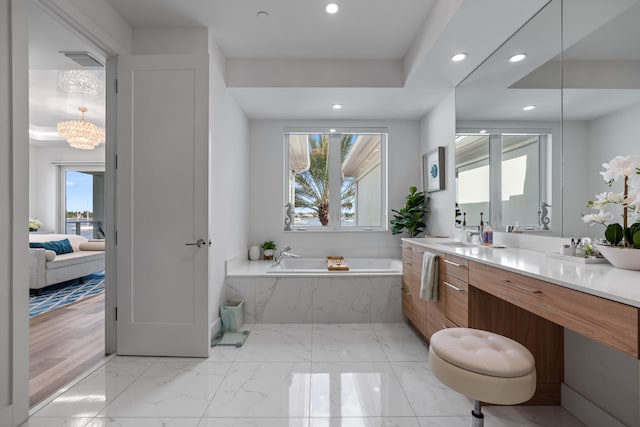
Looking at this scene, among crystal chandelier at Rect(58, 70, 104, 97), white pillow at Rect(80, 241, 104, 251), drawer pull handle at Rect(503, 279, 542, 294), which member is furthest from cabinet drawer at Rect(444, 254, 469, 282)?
white pillow at Rect(80, 241, 104, 251)

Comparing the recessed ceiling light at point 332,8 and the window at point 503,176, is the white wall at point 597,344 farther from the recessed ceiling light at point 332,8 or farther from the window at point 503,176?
the recessed ceiling light at point 332,8

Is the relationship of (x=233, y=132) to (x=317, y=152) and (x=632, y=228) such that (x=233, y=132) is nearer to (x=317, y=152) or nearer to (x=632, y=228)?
(x=317, y=152)

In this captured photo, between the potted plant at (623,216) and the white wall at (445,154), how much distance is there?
5.47 ft

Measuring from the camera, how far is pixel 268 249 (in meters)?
4.04

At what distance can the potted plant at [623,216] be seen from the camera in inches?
52.6

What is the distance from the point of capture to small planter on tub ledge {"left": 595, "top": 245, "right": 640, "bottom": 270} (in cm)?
131

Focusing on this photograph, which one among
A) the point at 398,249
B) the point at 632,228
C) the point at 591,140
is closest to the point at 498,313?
the point at 632,228

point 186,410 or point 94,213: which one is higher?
point 94,213

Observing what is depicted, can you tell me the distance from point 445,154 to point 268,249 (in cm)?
237

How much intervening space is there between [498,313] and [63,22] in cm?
317

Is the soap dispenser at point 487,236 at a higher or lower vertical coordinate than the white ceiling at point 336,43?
lower

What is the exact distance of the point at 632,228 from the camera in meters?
1.39

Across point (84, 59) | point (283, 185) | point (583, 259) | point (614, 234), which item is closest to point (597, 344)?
point (583, 259)

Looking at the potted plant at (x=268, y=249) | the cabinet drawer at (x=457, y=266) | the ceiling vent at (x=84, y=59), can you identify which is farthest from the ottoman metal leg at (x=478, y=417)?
the ceiling vent at (x=84, y=59)
